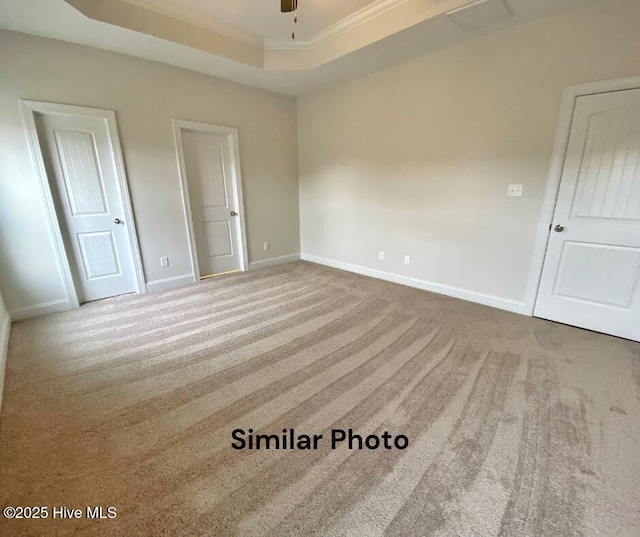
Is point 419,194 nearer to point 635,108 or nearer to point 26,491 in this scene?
point 635,108

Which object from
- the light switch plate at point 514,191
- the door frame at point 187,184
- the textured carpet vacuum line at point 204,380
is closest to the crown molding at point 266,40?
the door frame at point 187,184

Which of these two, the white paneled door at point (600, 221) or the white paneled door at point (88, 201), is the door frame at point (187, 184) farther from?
the white paneled door at point (600, 221)

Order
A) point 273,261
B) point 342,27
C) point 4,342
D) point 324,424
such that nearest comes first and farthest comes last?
point 324,424 < point 4,342 < point 342,27 < point 273,261

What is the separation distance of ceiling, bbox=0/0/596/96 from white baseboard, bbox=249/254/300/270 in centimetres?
268

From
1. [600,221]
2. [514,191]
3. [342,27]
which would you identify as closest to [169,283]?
[342,27]

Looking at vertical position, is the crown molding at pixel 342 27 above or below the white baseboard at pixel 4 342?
above

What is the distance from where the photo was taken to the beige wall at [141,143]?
8.89 feet

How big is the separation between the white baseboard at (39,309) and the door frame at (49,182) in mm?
67

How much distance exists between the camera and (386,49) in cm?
303

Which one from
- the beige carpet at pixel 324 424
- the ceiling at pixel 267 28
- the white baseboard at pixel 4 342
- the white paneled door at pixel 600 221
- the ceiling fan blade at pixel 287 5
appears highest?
the ceiling at pixel 267 28

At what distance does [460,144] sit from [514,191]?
2.52 ft

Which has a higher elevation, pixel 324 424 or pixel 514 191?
pixel 514 191

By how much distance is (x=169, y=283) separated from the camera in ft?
12.6

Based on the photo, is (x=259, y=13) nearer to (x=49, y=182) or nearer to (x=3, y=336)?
(x=49, y=182)
